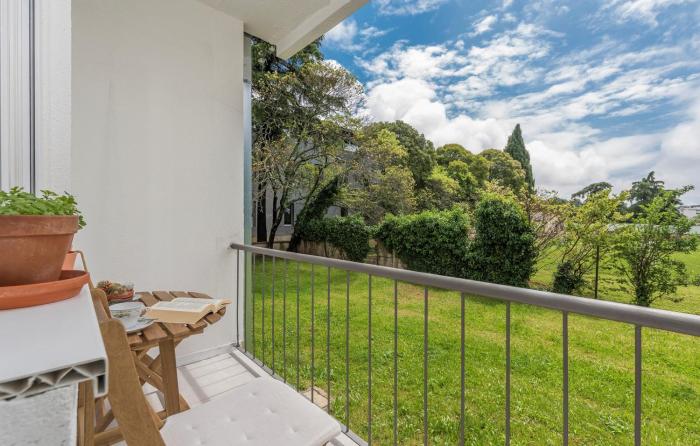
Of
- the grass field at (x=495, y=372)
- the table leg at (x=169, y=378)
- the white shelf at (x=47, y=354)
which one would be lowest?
the grass field at (x=495, y=372)

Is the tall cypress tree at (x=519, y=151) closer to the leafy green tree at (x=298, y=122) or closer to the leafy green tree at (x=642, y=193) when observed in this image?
the leafy green tree at (x=642, y=193)

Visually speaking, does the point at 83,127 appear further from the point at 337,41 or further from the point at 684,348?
the point at 337,41

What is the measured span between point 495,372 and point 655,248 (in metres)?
4.05

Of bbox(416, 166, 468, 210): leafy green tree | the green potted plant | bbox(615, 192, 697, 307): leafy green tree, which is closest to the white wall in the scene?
the green potted plant

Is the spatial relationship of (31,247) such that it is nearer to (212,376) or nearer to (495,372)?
(212,376)

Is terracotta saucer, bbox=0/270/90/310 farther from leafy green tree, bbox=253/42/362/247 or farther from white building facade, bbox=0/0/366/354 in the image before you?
leafy green tree, bbox=253/42/362/247

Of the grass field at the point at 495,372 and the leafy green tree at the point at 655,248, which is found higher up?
the leafy green tree at the point at 655,248

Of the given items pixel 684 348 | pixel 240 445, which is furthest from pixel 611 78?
pixel 240 445

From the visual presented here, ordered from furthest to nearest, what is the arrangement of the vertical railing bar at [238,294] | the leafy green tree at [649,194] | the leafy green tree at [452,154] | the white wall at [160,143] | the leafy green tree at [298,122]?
the leafy green tree at [452,154] → the leafy green tree at [298,122] → the leafy green tree at [649,194] → the vertical railing bar at [238,294] → the white wall at [160,143]

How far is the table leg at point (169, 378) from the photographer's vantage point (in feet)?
5.71

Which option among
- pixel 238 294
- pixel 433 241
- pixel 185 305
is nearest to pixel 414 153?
pixel 433 241

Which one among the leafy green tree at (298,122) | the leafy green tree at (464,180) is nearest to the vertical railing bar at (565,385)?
the leafy green tree at (298,122)

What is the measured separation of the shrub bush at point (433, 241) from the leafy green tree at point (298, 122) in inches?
114

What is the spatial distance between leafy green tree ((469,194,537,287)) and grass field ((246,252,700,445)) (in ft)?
2.39
